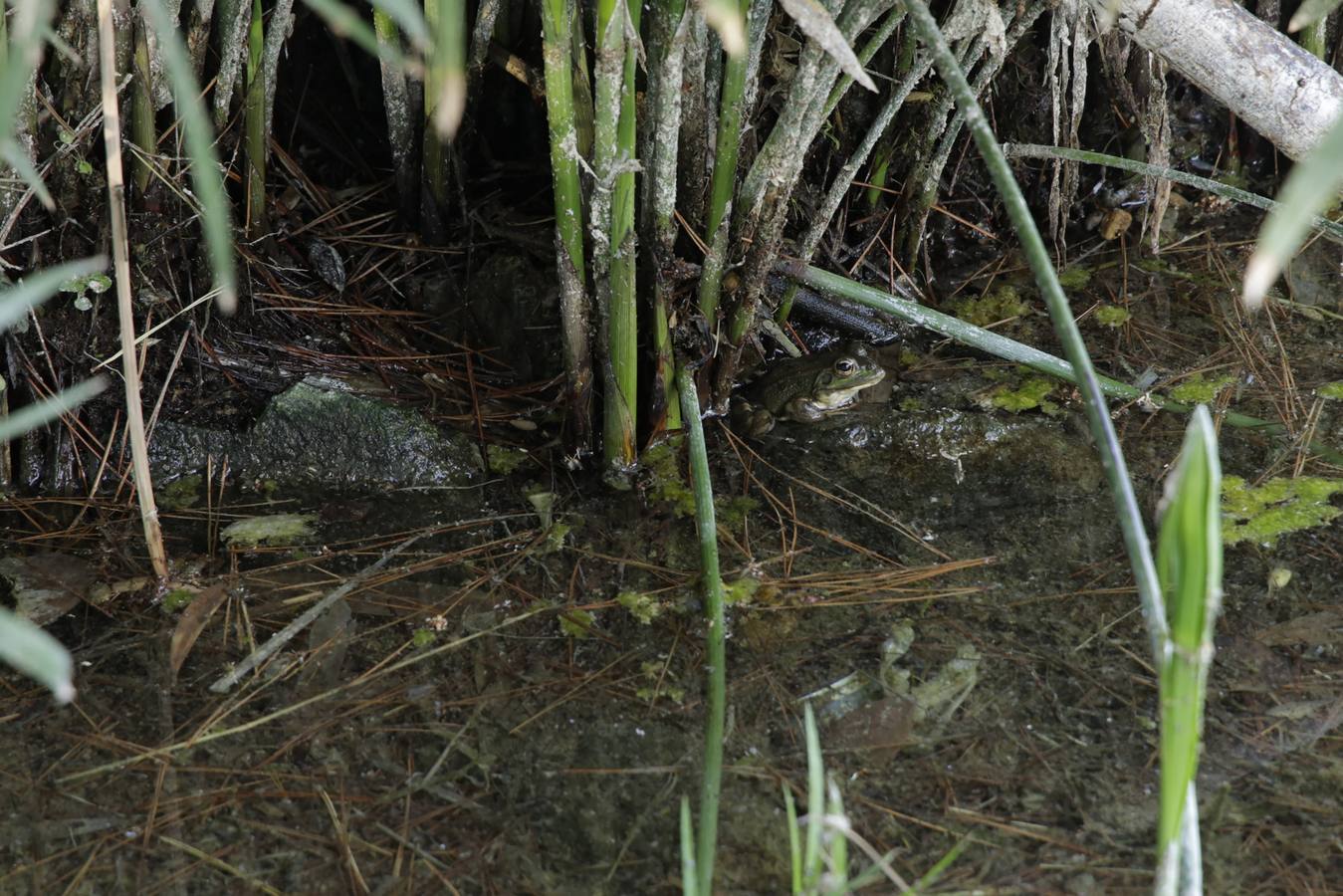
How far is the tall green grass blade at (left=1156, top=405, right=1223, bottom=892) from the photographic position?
100cm

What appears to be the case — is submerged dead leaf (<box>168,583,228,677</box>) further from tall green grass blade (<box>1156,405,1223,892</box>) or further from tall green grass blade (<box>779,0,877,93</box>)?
tall green grass blade (<box>1156,405,1223,892</box>)

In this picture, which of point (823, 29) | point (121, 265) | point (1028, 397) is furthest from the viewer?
point (1028, 397)

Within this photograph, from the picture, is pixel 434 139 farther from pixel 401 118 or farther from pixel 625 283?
pixel 625 283

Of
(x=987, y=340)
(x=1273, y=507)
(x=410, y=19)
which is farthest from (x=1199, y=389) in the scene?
(x=410, y=19)

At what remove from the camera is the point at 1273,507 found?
7.88 ft

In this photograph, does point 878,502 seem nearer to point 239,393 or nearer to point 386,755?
point 386,755

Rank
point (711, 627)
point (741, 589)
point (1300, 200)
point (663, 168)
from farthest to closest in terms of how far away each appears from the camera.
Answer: point (741, 589) → point (663, 168) → point (711, 627) → point (1300, 200)

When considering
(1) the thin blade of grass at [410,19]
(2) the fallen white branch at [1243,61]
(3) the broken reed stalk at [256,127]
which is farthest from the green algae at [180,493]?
(2) the fallen white branch at [1243,61]

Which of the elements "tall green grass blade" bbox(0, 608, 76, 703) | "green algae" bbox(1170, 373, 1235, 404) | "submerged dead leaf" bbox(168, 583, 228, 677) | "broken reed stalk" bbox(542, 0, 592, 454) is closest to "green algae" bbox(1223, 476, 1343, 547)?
"green algae" bbox(1170, 373, 1235, 404)

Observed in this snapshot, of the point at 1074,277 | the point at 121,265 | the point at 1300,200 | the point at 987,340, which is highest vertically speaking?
the point at 1300,200

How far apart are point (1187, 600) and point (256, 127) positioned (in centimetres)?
227

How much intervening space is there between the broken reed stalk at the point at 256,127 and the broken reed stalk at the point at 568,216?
0.80 metres

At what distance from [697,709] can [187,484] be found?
4.36 ft

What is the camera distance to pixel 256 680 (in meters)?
2.02
